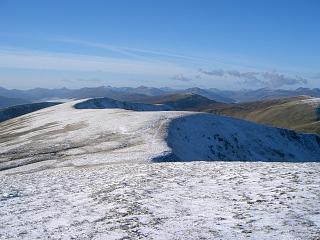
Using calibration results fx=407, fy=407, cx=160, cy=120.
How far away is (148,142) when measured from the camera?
44.9 meters

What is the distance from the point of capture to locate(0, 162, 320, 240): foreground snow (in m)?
15.1

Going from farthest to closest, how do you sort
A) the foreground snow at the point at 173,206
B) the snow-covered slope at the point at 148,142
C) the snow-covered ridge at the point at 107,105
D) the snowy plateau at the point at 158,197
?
the snow-covered ridge at the point at 107,105, the snow-covered slope at the point at 148,142, the snowy plateau at the point at 158,197, the foreground snow at the point at 173,206

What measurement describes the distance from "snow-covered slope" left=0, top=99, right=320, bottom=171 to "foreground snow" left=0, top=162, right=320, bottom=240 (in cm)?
1254

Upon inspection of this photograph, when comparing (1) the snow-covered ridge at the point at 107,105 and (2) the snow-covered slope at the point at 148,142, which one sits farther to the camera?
(1) the snow-covered ridge at the point at 107,105

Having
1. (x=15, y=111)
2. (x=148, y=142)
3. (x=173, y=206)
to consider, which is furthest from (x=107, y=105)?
(x=173, y=206)

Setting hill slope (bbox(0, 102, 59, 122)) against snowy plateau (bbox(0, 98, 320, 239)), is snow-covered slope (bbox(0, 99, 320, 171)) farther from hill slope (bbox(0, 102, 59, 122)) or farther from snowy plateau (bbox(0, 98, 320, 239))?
hill slope (bbox(0, 102, 59, 122))

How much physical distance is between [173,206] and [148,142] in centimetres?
2659

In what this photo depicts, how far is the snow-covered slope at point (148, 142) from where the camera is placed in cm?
4219

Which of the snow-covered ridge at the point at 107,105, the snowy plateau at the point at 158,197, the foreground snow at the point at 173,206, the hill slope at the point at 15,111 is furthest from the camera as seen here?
the hill slope at the point at 15,111

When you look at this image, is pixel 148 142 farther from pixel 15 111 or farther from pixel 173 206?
pixel 15 111

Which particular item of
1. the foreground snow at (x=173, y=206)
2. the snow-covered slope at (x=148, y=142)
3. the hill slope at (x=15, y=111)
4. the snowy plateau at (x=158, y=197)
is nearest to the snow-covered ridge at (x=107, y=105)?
the hill slope at (x=15, y=111)

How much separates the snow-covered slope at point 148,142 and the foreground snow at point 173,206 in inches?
494

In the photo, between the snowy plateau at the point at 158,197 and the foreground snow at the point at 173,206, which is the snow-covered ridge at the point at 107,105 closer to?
the snowy plateau at the point at 158,197

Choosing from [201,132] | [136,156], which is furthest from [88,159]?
[201,132]
